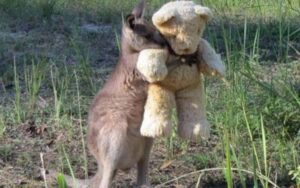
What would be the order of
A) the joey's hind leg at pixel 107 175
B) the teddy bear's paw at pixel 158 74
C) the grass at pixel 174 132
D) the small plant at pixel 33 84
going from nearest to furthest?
the teddy bear's paw at pixel 158 74, the joey's hind leg at pixel 107 175, the grass at pixel 174 132, the small plant at pixel 33 84

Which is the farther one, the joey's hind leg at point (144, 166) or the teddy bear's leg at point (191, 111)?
the joey's hind leg at point (144, 166)

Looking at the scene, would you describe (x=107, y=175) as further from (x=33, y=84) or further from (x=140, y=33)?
(x=33, y=84)

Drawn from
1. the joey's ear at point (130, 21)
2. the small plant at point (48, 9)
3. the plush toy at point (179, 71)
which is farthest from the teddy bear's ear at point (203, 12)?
the small plant at point (48, 9)

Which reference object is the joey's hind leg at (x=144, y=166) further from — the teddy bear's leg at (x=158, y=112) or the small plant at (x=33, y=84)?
the small plant at (x=33, y=84)

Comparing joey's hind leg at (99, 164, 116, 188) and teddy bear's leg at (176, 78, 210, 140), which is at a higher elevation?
teddy bear's leg at (176, 78, 210, 140)

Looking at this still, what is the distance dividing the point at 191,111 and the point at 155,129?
0.70 feet

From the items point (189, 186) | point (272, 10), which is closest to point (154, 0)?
point (272, 10)

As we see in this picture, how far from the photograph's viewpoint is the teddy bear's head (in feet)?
10.2

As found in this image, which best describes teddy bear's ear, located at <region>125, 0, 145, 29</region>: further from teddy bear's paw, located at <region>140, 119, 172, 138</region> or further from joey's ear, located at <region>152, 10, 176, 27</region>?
teddy bear's paw, located at <region>140, 119, 172, 138</region>

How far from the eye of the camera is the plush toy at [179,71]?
3.11 metres

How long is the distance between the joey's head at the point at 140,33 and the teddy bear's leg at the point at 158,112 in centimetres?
17

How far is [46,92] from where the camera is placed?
5.20m

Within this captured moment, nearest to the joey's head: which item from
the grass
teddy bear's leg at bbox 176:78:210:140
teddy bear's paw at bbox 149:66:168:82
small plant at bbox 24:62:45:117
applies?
teddy bear's paw at bbox 149:66:168:82

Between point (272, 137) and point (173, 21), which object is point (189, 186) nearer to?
point (272, 137)
